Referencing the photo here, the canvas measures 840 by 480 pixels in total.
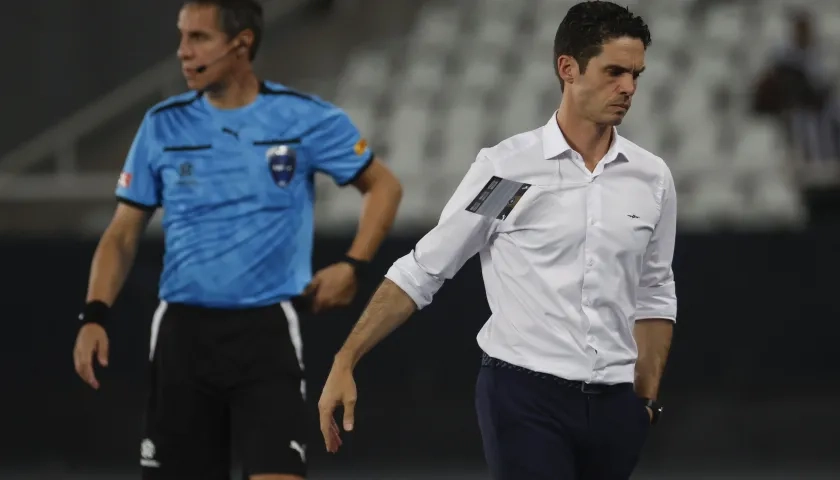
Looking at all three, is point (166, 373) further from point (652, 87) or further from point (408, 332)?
point (652, 87)

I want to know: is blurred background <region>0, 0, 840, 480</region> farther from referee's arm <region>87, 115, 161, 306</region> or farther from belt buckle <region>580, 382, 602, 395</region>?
belt buckle <region>580, 382, 602, 395</region>

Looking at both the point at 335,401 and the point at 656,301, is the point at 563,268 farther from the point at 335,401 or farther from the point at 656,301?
the point at 335,401

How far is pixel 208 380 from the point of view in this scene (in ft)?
20.2

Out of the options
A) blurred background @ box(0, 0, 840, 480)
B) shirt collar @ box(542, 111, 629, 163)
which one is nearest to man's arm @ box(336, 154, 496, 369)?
shirt collar @ box(542, 111, 629, 163)

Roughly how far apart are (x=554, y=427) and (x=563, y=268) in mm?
450

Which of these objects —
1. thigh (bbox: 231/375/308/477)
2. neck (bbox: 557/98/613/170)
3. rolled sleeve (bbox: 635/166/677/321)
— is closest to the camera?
neck (bbox: 557/98/613/170)

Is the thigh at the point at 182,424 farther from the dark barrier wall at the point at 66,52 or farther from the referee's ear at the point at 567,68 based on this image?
the dark barrier wall at the point at 66,52

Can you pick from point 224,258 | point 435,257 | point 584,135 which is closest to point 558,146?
point 584,135

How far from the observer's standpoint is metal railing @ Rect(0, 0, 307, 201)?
11875mm

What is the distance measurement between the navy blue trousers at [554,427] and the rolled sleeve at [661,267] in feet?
1.03

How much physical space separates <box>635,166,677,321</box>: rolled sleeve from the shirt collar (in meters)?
0.18

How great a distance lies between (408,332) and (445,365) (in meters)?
0.32

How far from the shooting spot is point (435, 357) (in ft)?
35.7

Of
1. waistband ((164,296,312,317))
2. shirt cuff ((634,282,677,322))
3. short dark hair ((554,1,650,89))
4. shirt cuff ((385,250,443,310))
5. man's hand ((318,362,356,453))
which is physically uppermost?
short dark hair ((554,1,650,89))
